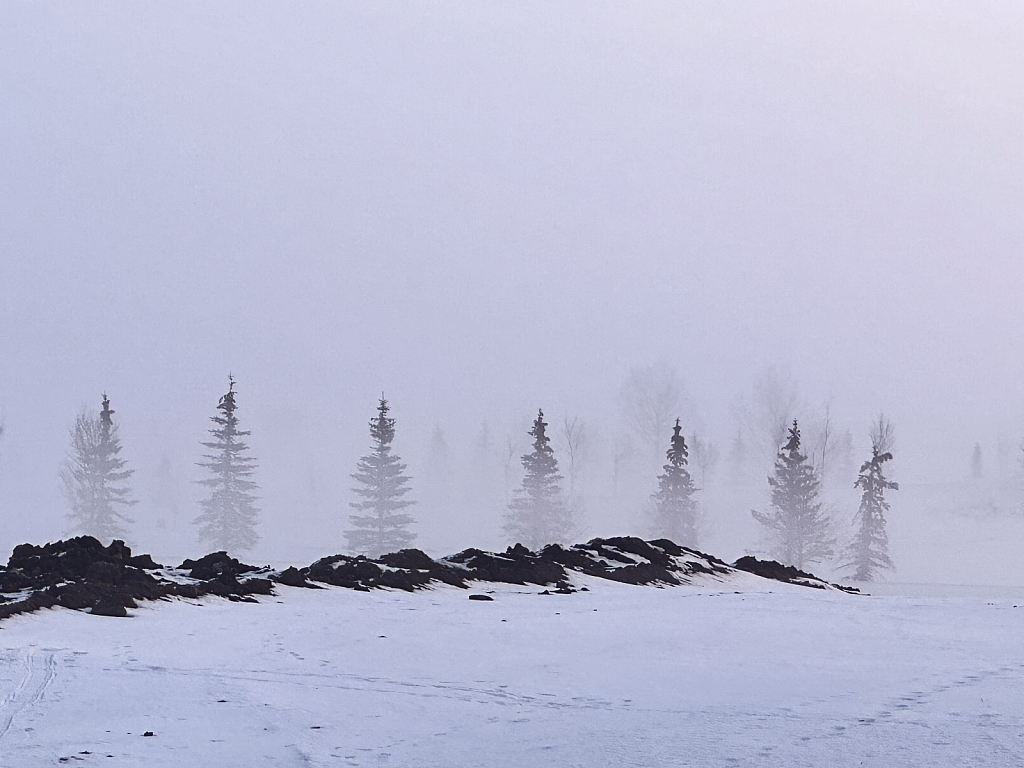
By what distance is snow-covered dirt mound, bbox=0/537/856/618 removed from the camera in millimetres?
14703

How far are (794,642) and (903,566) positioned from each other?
214 feet

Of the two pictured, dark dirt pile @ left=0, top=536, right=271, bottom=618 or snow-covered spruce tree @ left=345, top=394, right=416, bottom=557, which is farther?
snow-covered spruce tree @ left=345, top=394, right=416, bottom=557

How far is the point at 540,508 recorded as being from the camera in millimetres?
64000

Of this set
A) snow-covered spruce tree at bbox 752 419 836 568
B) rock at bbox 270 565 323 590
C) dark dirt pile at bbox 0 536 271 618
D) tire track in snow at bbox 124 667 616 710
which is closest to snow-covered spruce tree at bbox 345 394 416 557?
snow-covered spruce tree at bbox 752 419 836 568

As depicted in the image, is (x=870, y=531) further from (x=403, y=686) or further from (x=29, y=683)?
(x=29, y=683)

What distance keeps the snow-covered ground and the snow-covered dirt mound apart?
94 cm

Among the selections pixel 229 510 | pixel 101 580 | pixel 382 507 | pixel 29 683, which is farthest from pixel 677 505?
pixel 29 683

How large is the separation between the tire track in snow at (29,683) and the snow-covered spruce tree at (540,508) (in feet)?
176

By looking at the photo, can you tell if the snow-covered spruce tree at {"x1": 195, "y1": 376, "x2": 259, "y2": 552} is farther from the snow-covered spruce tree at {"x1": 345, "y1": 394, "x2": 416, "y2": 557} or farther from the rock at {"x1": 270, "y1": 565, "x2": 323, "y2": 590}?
the rock at {"x1": 270, "y1": 565, "x2": 323, "y2": 590}

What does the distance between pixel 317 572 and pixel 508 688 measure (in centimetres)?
1036

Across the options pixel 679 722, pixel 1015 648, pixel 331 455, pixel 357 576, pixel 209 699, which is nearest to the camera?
pixel 679 722

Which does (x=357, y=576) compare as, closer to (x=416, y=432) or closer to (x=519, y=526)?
(x=519, y=526)

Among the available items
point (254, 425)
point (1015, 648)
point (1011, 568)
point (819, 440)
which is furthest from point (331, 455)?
point (1015, 648)

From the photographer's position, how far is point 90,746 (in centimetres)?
703
